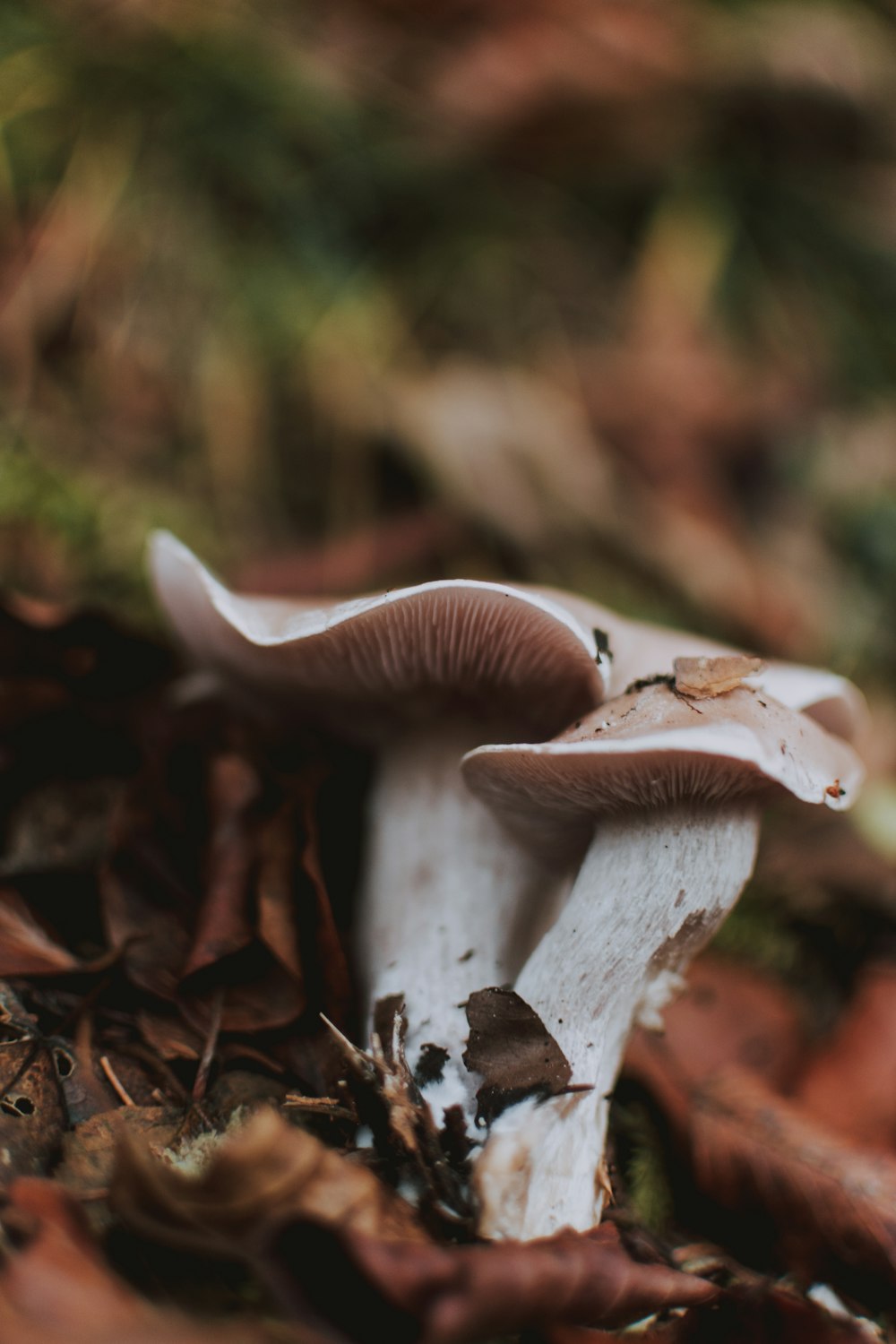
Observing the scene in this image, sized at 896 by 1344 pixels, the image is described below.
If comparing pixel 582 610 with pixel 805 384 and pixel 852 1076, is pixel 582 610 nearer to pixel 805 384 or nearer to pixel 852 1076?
pixel 852 1076

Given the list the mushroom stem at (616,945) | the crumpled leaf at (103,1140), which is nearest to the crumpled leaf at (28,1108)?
the crumpled leaf at (103,1140)

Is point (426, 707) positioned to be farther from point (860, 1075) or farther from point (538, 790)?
point (860, 1075)

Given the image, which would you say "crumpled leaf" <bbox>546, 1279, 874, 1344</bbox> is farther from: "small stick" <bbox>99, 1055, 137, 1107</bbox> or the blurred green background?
the blurred green background

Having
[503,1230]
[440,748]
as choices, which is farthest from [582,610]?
[503,1230]

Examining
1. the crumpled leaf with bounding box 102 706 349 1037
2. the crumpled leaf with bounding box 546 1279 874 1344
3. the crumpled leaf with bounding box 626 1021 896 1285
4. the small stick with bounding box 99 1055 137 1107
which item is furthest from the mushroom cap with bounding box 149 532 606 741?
Result: the crumpled leaf with bounding box 546 1279 874 1344

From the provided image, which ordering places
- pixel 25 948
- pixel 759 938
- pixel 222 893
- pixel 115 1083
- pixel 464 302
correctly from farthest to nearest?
1. pixel 464 302
2. pixel 759 938
3. pixel 222 893
4. pixel 25 948
5. pixel 115 1083

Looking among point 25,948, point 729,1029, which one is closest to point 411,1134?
point 25,948

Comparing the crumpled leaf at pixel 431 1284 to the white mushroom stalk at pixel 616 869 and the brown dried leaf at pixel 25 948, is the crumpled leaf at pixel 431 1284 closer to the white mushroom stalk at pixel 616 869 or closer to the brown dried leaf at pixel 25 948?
the white mushroom stalk at pixel 616 869
